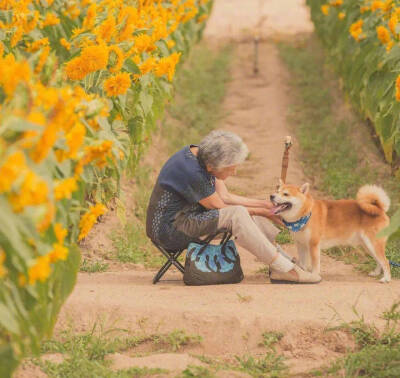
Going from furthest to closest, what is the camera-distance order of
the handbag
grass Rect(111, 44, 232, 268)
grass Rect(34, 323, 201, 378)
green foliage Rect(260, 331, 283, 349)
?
grass Rect(111, 44, 232, 268) → the handbag → green foliage Rect(260, 331, 283, 349) → grass Rect(34, 323, 201, 378)

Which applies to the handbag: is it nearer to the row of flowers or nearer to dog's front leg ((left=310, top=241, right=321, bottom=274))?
dog's front leg ((left=310, top=241, right=321, bottom=274))

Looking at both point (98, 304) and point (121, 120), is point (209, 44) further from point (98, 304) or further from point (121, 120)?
point (98, 304)

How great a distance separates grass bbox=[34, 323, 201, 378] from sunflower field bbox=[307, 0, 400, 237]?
87.7 inches

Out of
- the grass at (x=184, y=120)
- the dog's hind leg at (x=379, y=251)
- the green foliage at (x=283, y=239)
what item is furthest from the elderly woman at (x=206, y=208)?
the green foliage at (x=283, y=239)

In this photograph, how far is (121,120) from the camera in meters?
6.46

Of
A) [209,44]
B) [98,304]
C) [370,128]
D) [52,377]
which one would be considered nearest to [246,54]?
[209,44]

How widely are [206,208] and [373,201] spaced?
131 cm

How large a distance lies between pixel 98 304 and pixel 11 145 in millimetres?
2438

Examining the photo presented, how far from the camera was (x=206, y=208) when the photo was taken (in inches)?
243

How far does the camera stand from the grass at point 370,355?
4248 mm

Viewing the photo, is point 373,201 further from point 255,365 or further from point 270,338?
point 255,365

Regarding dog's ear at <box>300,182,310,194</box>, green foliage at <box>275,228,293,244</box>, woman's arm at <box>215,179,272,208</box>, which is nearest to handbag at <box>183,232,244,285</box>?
woman's arm at <box>215,179,272,208</box>

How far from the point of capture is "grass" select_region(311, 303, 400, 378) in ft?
13.9

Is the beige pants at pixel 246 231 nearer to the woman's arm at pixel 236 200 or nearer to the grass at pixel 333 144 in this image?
the woman's arm at pixel 236 200
